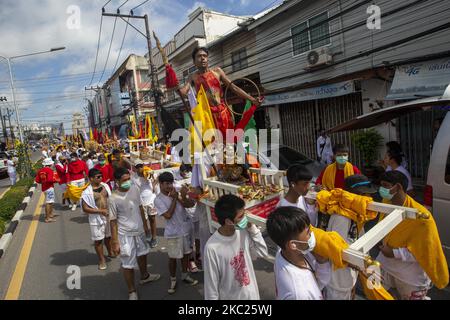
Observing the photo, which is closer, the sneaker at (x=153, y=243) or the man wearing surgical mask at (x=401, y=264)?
the man wearing surgical mask at (x=401, y=264)

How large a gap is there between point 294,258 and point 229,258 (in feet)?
1.97

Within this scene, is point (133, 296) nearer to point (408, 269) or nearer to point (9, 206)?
point (408, 269)

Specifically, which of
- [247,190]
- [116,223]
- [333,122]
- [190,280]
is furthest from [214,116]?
[333,122]

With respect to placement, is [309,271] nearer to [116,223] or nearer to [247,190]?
[247,190]

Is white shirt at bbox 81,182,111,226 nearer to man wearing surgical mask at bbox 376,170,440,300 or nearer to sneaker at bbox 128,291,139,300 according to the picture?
sneaker at bbox 128,291,139,300

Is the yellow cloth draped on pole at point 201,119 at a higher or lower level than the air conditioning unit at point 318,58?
lower

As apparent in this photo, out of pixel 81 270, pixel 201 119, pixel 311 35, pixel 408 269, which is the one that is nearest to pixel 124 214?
pixel 201 119

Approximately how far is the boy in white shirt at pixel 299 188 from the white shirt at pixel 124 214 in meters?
1.93

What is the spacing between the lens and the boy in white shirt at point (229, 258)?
2.24m

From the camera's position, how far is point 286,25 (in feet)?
37.3

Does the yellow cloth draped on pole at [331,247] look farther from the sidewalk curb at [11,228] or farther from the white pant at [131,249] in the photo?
the sidewalk curb at [11,228]

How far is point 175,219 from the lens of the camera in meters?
3.85

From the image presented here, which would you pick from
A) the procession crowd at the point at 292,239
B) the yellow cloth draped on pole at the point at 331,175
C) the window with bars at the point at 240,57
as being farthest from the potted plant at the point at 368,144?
the window with bars at the point at 240,57

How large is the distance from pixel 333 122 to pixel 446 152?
24.3 ft
